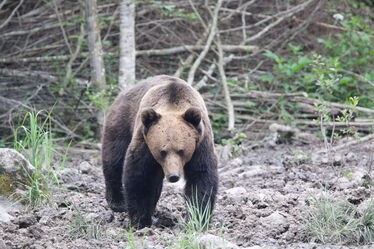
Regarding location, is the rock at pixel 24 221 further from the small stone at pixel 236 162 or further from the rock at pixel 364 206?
the small stone at pixel 236 162

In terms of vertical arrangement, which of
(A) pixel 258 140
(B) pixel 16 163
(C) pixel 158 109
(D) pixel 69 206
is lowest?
(A) pixel 258 140

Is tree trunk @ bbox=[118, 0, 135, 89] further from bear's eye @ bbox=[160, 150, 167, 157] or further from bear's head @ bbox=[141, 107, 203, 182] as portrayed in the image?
bear's eye @ bbox=[160, 150, 167, 157]

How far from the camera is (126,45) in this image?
10344mm

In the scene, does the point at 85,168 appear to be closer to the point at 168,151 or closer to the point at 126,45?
the point at 126,45

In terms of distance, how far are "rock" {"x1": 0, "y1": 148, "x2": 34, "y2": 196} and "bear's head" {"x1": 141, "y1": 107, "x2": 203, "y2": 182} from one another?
1.27 meters

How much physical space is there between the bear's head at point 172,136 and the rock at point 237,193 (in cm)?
114

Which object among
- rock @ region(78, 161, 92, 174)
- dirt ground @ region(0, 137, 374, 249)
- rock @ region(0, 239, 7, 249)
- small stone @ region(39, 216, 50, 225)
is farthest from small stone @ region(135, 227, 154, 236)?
rock @ region(78, 161, 92, 174)

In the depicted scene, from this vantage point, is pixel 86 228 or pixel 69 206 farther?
pixel 69 206

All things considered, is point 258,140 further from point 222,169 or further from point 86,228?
point 86,228

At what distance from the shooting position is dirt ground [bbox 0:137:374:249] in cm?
476

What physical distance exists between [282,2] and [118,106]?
7.23 m

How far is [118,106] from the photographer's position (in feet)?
20.6

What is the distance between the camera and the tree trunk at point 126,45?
402 inches

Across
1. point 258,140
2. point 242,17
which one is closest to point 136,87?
point 258,140
